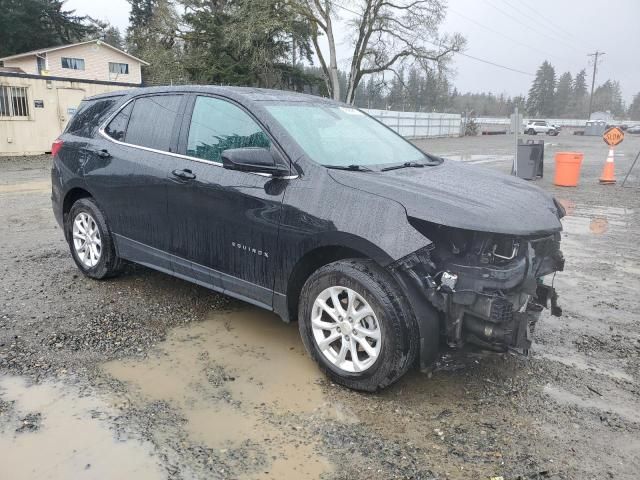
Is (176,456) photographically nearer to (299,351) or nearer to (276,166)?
(299,351)

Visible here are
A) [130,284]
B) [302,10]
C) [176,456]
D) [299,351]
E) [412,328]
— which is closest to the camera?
[176,456]

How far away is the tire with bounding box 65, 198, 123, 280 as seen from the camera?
4.83 meters

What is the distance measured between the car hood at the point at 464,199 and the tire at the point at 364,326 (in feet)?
1.49

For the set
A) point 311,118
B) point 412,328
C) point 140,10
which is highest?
point 140,10

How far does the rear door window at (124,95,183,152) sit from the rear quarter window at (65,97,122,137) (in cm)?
45

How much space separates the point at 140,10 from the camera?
59938mm

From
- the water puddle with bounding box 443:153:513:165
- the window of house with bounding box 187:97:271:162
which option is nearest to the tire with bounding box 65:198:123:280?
the window of house with bounding box 187:97:271:162

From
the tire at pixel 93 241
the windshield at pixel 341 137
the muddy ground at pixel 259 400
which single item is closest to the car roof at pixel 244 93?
the windshield at pixel 341 137

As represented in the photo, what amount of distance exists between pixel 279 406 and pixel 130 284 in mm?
2525

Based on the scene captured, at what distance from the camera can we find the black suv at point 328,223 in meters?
3.03

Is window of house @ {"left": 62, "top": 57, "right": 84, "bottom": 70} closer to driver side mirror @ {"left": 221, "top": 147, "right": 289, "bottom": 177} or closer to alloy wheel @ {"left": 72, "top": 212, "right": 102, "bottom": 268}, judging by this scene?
alloy wheel @ {"left": 72, "top": 212, "right": 102, "bottom": 268}

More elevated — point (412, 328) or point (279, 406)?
point (412, 328)

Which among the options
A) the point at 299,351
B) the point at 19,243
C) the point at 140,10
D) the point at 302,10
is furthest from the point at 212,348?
the point at 140,10

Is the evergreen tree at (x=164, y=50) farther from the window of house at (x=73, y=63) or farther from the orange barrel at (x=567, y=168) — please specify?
the orange barrel at (x=567, y=168)
